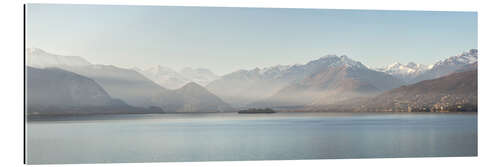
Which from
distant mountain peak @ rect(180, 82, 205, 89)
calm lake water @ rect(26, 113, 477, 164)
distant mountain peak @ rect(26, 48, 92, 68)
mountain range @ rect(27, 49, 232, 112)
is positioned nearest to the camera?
distant mountain peak @ rect(26, 48, 92, 68)

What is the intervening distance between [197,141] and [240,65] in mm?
1516

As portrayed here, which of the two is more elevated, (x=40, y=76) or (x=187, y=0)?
(x=187, y=0)

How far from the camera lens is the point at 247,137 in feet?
34.3

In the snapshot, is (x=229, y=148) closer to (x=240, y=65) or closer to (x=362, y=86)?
(x=240, y=65)

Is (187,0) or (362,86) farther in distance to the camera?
(362,86)

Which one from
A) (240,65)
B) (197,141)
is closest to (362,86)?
(240,65)

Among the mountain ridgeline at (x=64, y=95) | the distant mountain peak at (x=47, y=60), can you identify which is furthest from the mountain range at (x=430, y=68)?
the distant mountain peak at (x=47, y=60)

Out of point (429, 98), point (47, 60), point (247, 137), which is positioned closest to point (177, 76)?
point (247, 137)

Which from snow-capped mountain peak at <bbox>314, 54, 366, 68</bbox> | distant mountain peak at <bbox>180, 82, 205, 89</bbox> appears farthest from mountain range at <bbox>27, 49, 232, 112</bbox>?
snow-capped mountain peak at <bbox>314, 54, 366, 68</bbox>

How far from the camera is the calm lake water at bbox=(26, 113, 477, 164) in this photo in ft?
32.5

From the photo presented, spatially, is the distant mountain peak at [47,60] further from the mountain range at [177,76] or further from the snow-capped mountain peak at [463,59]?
the snow-capped mountain peak at [463,59]

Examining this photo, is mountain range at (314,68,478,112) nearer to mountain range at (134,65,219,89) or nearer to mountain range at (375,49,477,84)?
mountain range at (375,49,477,84)

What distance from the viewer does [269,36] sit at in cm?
1073

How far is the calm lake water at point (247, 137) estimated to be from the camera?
32.5 feet
